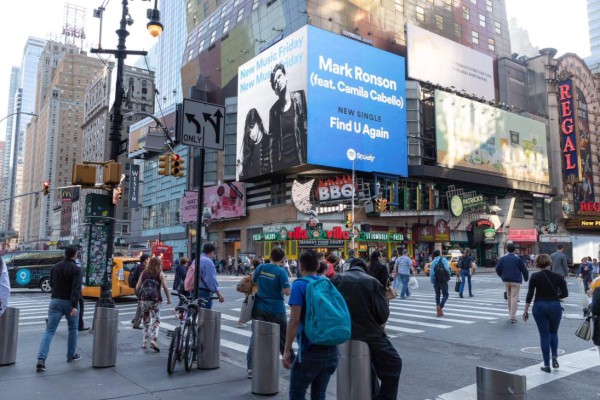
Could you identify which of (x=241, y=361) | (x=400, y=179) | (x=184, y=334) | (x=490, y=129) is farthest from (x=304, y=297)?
(x=490, y=129)

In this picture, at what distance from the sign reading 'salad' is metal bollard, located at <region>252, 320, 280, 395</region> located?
3879 centimetres

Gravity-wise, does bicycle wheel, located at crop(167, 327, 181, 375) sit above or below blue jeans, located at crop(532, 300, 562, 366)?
below

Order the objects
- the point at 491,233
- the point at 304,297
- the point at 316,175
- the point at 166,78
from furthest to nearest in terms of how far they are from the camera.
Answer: the point at 166,78
the point at 491,233
the point at 316,175
the point at 304,297

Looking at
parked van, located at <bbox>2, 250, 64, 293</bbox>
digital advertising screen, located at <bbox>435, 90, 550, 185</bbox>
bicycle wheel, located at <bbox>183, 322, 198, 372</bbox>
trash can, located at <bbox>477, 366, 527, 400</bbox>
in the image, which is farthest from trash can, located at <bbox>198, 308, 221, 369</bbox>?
digital advertising screen, located at <bbox>435, 90, 550, 185</bbox>

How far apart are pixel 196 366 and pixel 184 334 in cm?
60

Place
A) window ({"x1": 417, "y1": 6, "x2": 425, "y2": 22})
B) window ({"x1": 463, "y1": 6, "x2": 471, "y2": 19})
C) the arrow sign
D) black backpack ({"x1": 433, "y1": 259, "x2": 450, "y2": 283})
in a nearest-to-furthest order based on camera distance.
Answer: the arrow sign < black backpack ({"x1": 433, "y1": 259, "x2": 450, "y2": 283}) < window ({"x1": 417, "y1": 6, "x2": 425, "y2": 22}) < window ({"x1": 463, "y1": 6, "x2": 471, "y2": 19})

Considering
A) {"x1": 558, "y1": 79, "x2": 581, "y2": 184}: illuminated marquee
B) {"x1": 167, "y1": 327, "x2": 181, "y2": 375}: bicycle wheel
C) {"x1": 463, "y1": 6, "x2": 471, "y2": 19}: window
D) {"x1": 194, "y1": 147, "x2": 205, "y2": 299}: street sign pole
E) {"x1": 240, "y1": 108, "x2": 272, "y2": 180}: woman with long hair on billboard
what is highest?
{"x1": 463, "y1": 6, "x2": 471, "y2": 19}: window

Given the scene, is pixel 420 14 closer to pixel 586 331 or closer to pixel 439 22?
pixel 439 22

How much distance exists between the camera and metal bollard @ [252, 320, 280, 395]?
6.39 metres

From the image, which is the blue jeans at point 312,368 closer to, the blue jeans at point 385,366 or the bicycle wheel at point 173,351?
the blue jeans at point 385,366

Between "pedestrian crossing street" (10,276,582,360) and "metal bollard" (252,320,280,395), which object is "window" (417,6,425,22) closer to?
"pedestrian crossing street" (10,276,582,360)

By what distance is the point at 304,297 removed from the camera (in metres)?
4.63

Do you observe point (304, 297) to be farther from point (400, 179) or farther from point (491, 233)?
point (491, 233)

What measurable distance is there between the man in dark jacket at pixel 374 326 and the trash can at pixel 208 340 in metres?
3.45
